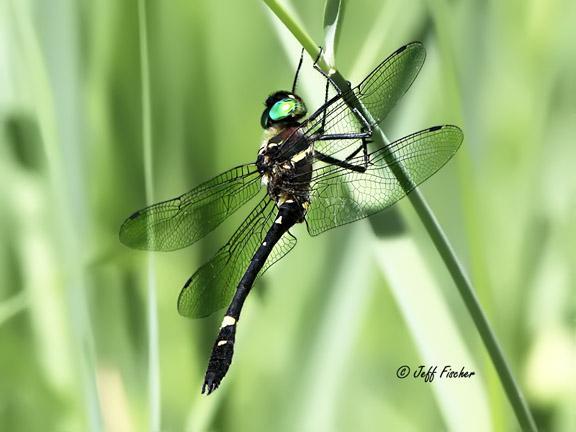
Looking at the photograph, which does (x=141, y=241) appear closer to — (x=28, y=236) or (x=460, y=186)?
(x=28, y=236)

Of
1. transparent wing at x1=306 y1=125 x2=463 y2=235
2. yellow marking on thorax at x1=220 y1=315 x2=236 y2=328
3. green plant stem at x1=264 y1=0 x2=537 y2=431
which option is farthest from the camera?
yellow marking on thorax at x1=220 y1=315 x2=236 y2=328

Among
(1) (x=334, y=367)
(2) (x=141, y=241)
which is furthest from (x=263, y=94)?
(1) (x=334, y=367)

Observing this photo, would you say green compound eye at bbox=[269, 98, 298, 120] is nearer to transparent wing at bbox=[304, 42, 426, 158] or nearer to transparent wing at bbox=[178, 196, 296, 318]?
transparent wing at bbox=[304, 42, 426, 158]

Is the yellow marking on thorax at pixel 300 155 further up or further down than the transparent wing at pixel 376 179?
further up

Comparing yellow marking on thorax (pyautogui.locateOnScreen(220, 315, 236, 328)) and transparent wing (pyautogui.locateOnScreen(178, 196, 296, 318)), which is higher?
transparent wing (pyautogui.locateOnScreen(178, 196, 296, 318))

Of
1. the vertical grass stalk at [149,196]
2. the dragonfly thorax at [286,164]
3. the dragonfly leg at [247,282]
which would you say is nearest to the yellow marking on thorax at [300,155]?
the dragonfly thorax at [286,164]

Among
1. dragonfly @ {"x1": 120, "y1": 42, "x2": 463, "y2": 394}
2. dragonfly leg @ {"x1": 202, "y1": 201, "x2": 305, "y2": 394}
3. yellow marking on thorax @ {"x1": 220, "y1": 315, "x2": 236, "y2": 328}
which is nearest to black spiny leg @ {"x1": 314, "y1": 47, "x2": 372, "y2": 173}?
dragonfly @ {"x1": 120, "y1": 42, "x2": 463, "y2": 394}

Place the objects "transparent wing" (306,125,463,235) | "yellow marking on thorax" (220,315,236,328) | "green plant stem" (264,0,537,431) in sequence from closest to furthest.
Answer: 1. "green plant stem" (264,0,537,431)
2. "transparent wing" (306,125,463,235)
3. "yellow marking on thorax" (220,315,236,328)

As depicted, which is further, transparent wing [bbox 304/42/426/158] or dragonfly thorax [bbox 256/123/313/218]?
dragonfly thorax [bbox 256/123/313/218]

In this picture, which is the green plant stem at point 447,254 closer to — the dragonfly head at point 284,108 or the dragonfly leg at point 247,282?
the dragonfly head at point 284,108
